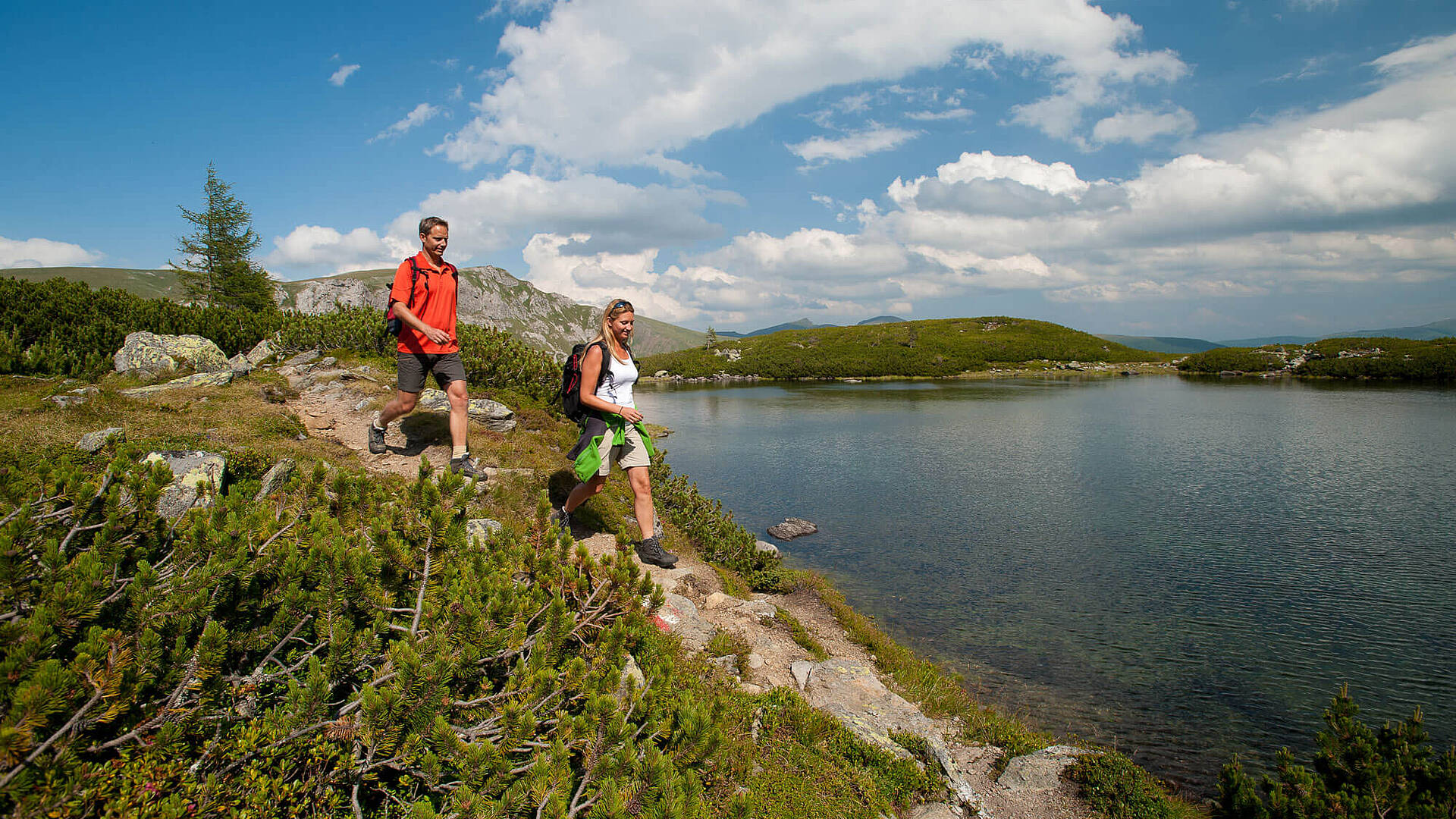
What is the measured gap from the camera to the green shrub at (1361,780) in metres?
5.39

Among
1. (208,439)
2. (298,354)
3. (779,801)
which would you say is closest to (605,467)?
(779,801)

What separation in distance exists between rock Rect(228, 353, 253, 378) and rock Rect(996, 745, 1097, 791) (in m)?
16.7

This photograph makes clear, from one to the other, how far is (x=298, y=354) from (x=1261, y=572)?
993 inches

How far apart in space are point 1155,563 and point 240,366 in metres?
23.0

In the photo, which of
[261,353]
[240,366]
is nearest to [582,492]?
[240,366]

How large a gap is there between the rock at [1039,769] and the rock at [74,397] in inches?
580

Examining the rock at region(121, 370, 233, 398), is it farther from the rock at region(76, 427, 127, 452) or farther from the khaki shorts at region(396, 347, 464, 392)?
the khaki shorts at region(396, 347, 464, 392)

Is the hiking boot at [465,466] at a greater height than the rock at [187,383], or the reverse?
the rock at [187,383]

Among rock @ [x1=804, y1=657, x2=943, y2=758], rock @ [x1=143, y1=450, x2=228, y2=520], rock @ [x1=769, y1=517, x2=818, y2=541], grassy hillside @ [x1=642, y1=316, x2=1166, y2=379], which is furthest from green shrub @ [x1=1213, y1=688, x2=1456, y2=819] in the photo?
grassy hillside @ [x1=642, y1=316, x2=1166, y2=379]

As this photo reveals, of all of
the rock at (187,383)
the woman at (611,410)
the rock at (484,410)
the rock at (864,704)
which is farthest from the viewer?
the rock at (484,410)

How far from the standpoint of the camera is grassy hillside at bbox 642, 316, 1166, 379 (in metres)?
127

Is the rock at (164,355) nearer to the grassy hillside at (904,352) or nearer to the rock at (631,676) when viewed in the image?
the rock at (631,676)

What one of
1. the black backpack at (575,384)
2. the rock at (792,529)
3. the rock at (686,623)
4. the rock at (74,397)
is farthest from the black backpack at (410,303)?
the rock at (792,529)

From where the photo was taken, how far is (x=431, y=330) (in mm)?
8469
